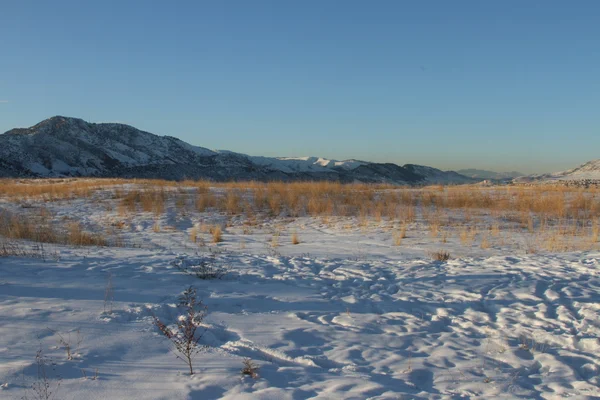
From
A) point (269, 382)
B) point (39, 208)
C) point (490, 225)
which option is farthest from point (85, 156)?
point (269, 382)

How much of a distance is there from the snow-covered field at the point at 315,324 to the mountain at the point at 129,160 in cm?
3575

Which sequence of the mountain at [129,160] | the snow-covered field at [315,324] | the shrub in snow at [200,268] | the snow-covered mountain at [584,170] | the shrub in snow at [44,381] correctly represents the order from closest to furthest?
1. the shrub in snow at [44,381]
2. the snow-covered field at [315,324]
3. the shrub in snow at [200,268]
4. the snow-covered mountain at [584,170]
5. the mountain at [129,160]

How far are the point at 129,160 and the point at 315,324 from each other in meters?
76.4

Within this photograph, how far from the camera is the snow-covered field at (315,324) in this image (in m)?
3.19

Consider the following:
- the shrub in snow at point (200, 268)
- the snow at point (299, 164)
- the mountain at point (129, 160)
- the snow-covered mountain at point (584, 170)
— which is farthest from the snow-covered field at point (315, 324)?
the snow at point (299, 164)

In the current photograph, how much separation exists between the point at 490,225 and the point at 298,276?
6.59 meters

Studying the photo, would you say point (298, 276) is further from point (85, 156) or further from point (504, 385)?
point (85, 156)

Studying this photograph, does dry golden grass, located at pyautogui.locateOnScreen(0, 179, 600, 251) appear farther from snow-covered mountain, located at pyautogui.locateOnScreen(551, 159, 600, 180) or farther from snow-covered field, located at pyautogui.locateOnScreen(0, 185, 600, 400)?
snow-covered mountain, located at pyautogui.locateOnScreen(551, 159, 600, 180)

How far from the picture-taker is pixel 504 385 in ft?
10.8

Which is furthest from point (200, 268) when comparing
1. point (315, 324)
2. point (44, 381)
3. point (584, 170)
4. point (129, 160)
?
point (129, 160)

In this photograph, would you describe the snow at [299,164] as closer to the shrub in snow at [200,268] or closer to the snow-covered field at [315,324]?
the shrub in snow at [200,268]

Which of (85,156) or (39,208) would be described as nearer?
(39,208)

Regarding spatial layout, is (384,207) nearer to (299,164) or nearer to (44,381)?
(44,381)

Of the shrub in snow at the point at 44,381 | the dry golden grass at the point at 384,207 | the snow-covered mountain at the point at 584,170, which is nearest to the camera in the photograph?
the shrub in snow at the point at 44,381
